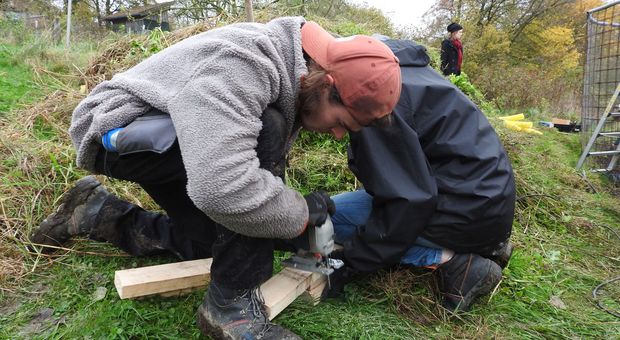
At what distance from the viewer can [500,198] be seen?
172cm

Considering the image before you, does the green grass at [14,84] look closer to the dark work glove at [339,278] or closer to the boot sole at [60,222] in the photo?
the boot sole at [60,222]

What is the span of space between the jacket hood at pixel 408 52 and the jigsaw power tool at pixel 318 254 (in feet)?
2.38

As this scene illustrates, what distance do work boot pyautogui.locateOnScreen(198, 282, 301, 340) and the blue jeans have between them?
60 cm

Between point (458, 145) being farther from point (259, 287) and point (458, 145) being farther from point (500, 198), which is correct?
point (259, 287)

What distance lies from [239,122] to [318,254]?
0.77 metres

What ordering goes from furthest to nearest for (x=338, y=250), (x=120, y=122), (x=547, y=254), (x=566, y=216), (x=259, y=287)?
(x=566, y=216) < (x=547, y=254) < (x=338, y=250) < (x=259, y=287) < (x=120, y=122)

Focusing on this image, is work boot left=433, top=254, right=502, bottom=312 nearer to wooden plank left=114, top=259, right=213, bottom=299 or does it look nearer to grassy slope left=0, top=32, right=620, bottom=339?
grassy slope left=0, top=32, right=620, bottom=339

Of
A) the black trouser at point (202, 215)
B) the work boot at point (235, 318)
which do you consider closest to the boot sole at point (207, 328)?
the work boot at point (235, 318)

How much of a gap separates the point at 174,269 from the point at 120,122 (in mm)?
686

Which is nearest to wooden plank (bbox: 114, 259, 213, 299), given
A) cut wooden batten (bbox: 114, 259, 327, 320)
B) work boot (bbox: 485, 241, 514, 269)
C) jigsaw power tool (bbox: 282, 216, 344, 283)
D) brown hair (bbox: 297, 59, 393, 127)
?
cut wooden batten (bbox: 114, 259, 327, 320)

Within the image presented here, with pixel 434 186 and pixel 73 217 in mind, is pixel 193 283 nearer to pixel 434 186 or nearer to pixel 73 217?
pixel 73 217

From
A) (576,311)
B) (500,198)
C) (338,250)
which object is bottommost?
(576,311)

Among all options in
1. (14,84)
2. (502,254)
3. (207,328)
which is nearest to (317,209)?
(207,328)

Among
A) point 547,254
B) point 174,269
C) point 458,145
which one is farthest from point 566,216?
point 174,269
